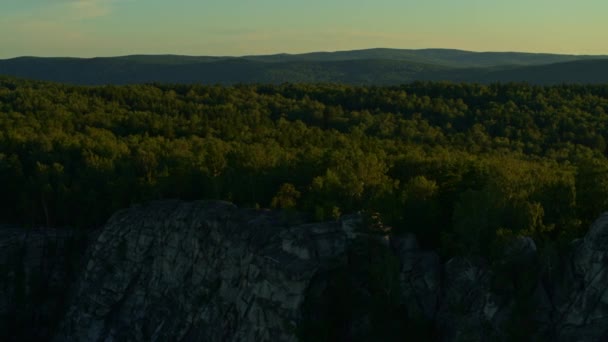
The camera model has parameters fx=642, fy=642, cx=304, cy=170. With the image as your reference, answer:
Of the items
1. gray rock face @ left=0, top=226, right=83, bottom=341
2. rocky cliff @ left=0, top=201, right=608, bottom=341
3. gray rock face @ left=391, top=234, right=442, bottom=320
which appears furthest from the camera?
gray rock face @ left=0, top=226, right=83, bottom=341

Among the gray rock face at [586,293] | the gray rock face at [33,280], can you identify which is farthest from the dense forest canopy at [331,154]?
the gray rock face at [33,280]

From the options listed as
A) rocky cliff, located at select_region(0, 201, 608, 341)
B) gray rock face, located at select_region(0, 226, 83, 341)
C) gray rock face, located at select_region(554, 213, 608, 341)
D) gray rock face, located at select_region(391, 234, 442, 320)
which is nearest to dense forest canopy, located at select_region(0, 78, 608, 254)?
gray rock face, located at select_region(391, 234, 442, 320)

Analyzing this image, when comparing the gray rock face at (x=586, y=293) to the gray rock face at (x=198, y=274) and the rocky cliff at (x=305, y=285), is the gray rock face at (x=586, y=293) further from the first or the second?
the gray rock face at (x=198, y=274)

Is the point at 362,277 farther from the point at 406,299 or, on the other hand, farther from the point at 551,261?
the point at 551,261

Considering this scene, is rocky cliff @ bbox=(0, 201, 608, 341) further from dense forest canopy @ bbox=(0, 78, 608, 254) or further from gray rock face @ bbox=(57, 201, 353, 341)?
dense forest canopy @ bbox=(0, 78, 608, 254)

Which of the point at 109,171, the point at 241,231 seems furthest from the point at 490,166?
the point at 109,171
